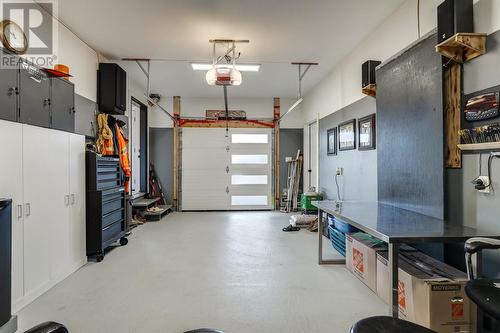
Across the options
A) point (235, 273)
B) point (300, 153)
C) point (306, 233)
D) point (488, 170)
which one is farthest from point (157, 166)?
point (488, 170)

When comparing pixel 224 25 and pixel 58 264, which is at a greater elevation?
pixel 224 25

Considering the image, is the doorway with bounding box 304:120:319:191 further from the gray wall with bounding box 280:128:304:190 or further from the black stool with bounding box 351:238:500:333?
the black stool with bounding box 351:238:500:333

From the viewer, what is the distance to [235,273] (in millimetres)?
3242

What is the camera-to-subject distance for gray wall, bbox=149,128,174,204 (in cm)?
758

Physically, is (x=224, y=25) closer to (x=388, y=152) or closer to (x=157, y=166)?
(x=388, y=152)

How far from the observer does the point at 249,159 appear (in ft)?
25.5

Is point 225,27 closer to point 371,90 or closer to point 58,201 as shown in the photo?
point 371,90

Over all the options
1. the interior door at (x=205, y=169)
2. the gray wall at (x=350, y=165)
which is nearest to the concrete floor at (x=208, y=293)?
the gray wall at (x=350, y=165)

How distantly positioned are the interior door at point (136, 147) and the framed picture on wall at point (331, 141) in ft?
14.7

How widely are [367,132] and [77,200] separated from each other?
4.00 meters

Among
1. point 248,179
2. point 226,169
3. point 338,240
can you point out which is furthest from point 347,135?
point 226,169

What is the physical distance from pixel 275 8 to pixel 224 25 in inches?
28.9

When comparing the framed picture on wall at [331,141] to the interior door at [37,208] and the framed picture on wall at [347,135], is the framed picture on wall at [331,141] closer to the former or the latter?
the framed picture on wall at [347,135]

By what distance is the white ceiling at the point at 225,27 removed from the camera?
3.11 metres
